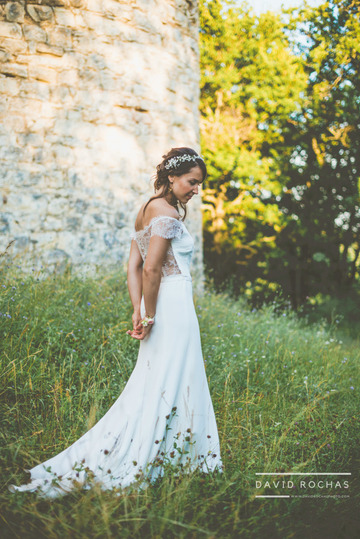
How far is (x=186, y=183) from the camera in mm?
2678

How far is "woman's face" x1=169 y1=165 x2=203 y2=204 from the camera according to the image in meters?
2.67

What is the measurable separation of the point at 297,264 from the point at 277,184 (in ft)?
5.96

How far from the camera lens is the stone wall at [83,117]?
523cm

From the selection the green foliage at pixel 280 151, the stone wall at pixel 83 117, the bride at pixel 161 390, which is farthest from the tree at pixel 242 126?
the bride at pixel 161 390

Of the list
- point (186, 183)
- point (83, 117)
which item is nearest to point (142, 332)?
point (186, 183)

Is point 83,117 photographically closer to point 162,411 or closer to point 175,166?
point 175,166

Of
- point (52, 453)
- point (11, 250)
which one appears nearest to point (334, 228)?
point (11, 250)

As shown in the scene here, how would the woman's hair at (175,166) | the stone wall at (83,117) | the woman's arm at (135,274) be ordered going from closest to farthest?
the woman's hair at (175,166) → the woman's arm at (135,274) → the stone wall at (83,117)

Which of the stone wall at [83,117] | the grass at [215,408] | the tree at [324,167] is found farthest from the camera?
the tree at [324,167]

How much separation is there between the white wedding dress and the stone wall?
10.4ft

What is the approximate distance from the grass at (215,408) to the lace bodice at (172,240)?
970 mm

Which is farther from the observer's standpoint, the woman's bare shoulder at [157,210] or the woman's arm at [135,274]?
the woman's arm at [135,274]

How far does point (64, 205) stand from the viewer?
5531 mm

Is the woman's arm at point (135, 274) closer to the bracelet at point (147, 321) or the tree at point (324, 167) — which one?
the bracelet at point (147, 321)
